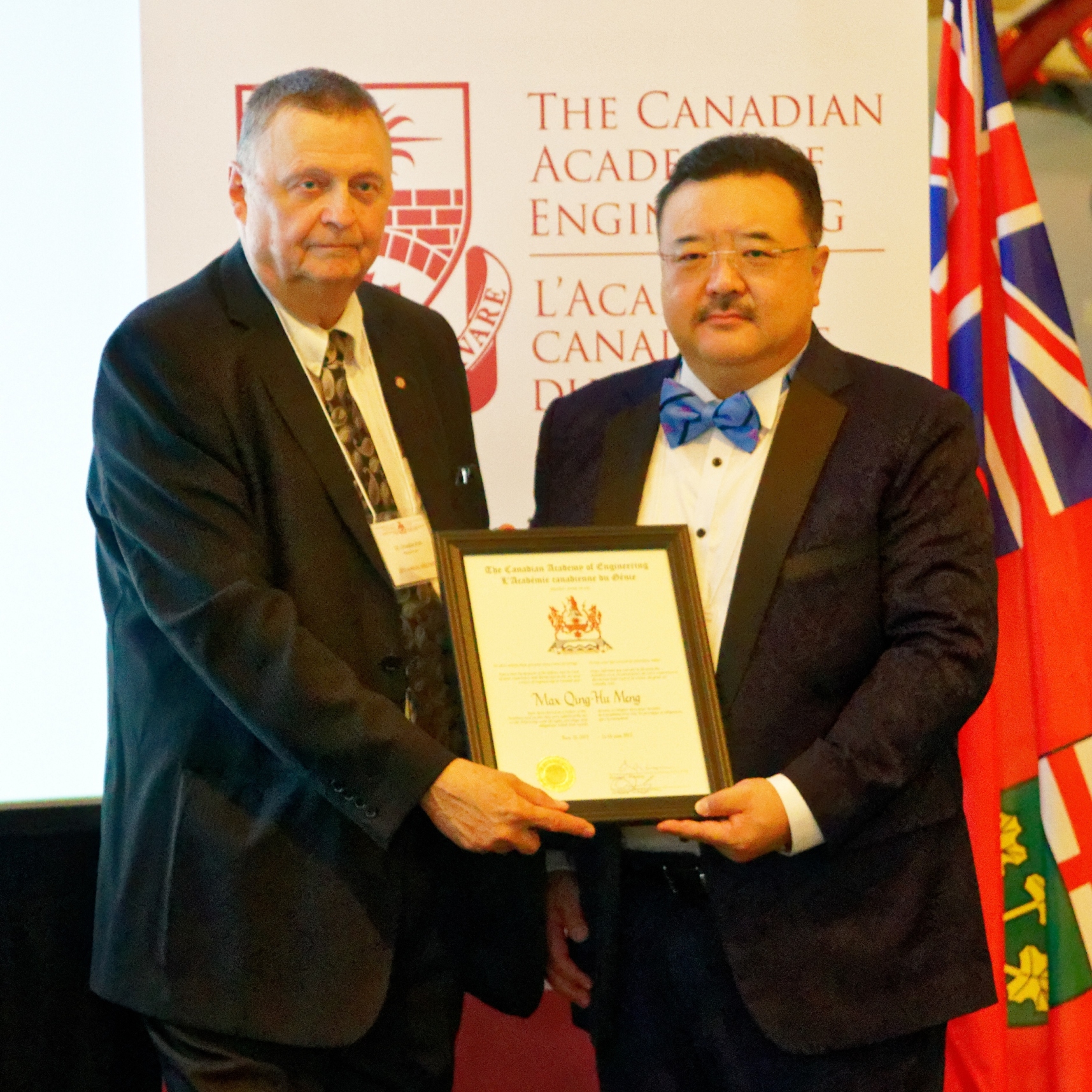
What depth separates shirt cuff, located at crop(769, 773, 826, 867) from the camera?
2383 millimetres

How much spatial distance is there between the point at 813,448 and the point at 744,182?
1.72 ft

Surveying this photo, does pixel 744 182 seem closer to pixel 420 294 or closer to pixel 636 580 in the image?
pixel 636 580

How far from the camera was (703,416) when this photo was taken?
2664 mm

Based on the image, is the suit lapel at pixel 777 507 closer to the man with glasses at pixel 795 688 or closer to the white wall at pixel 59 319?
the man with glasses at pixel 795 688

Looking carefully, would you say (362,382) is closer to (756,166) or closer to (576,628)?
(576,628)

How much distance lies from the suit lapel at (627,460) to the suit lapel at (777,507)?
27 cm

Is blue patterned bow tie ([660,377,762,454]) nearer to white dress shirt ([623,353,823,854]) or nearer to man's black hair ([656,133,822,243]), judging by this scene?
white dress shirt ([623,353,823,854])

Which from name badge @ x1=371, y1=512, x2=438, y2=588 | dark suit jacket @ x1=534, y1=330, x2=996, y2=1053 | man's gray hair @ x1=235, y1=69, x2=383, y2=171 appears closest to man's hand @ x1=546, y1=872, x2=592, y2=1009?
dark suit jacket @ x1=534, y1=330, x2=996, y2=1053

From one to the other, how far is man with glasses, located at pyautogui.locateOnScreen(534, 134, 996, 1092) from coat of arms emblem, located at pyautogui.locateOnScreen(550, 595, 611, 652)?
0.22m

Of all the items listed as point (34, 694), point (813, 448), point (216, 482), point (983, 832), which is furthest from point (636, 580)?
point (34, 694)

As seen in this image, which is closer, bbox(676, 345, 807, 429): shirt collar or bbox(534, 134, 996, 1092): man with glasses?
bbox(534, 134, 996, 1092): man with glasses

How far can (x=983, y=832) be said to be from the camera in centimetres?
360

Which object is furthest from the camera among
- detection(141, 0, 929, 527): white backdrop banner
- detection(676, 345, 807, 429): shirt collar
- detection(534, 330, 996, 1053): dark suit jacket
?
detection(141, 0, 929, 527): white backdrop banner

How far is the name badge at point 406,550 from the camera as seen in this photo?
2562mm
